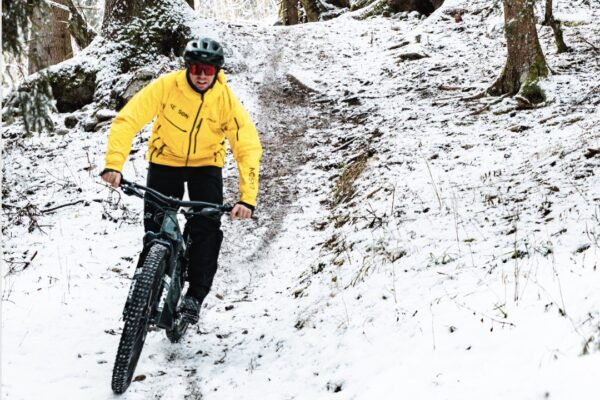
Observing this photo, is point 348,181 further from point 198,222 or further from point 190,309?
point 190,309

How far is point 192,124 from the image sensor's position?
4.95m

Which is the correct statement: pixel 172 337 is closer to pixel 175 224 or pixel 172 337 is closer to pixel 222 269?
pixel 175 224

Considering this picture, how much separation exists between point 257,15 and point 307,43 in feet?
127

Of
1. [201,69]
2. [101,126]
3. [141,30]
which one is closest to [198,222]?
[201,69]

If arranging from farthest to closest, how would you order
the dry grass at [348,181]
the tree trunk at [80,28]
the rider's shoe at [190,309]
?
the tree trunk at [80,28] < the dry grass at [348,181] < the rider's shoe at [190,309]

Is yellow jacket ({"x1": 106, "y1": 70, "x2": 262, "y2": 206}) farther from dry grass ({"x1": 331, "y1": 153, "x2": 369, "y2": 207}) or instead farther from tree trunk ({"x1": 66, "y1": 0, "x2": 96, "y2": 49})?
tree trunk ({"x1": 66, "y1": 0, "x2": 96, "y2": 49})

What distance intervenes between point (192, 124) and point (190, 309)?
1.79 m

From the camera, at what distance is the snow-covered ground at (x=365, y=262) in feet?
12.5

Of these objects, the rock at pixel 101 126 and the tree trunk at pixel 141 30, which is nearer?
the rock at pixel 101 126

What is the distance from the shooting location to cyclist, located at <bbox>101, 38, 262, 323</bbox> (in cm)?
466

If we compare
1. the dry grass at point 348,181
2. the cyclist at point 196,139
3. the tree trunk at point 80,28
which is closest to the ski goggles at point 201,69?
the cyclist at point 196,139

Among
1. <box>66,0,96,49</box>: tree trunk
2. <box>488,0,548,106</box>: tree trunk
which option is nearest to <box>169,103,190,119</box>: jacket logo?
<box>488,0,548,106</box>: tree trunk

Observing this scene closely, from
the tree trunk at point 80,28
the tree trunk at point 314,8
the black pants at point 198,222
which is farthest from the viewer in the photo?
the tree trunk at point 314,8

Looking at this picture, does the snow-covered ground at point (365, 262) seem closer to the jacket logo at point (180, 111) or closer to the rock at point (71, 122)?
the rock at point (71, 122)
